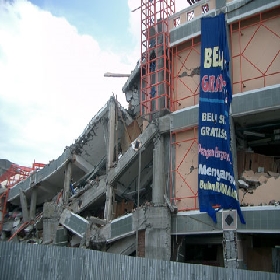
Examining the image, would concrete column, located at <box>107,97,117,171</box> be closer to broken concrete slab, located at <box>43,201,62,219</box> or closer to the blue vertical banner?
broken concrete slab, located at <box>43,201,62,219</box>

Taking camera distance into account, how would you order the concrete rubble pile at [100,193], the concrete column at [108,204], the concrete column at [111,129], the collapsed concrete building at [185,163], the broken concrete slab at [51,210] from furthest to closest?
1. the broken concrete slab at [51,210]
2. the concrete column at [111,129]
3. the concrete column at [108,204]
4. the concrete rubble pile at [100,193]
5. the collapsed concrete building at [185,163]

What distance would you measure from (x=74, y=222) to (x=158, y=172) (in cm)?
658

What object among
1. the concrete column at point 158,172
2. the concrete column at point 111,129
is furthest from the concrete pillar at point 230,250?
the concrete column at point 111,129

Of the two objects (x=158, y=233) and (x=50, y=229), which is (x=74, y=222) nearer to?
(x=50, y=229)

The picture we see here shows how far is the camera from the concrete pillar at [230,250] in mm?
16312

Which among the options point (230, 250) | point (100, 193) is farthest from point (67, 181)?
point (230, 250)

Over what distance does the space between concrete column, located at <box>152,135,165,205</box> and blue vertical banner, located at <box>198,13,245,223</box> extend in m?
3.34

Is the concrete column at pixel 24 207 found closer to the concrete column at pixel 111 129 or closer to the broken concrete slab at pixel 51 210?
the broken concrete slab at pixel 51 210

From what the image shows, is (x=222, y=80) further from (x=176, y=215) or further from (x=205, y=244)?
(x=205, y=244)

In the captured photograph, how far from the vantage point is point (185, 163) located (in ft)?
64.0

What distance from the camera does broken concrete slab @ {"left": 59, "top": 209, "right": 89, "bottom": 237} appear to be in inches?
867

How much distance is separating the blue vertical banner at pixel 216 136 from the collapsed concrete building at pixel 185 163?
3.39 feet

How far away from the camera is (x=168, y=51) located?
70.4 ft

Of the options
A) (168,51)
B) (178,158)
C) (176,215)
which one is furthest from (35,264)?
(168,51)
